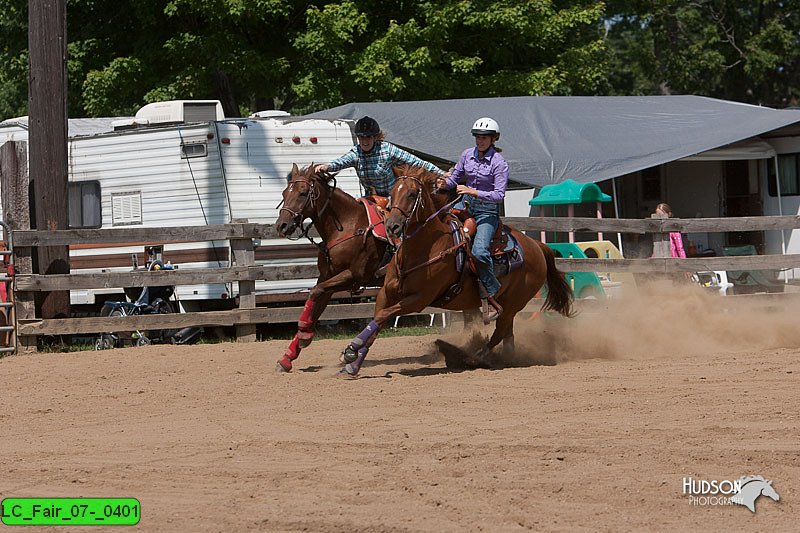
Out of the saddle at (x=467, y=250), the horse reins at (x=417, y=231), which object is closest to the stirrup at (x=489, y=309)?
the saddle at (x=467, y=250)

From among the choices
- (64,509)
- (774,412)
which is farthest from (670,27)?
(64,509)

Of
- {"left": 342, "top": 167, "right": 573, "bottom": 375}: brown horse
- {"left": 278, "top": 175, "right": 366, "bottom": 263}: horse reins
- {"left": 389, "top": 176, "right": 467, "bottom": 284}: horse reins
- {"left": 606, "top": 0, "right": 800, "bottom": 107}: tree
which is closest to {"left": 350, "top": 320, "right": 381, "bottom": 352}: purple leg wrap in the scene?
{"left": 342, "top": 167, "right": 573, "bottom": 375}: brown horse

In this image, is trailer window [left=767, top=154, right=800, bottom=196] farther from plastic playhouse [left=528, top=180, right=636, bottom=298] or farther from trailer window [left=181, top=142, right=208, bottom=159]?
trailer window [left=181, top=142, right=208, bottom=159]

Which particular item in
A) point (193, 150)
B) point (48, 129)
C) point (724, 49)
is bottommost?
point (193, 150)

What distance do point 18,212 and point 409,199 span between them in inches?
247

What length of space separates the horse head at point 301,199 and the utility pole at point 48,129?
4.83 m

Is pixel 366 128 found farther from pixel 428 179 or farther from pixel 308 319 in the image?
pixel 308 319

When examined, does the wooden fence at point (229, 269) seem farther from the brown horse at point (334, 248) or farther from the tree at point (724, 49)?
the tree at point (724, 49)

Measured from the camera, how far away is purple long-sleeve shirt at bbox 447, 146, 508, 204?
389 inches

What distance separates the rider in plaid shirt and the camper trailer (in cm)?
516

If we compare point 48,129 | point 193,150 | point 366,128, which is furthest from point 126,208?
point 366,128

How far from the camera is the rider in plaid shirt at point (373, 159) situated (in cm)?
1020

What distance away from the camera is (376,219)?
10414 millimetres

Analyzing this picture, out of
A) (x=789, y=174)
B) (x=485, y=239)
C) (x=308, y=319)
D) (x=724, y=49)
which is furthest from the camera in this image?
(x=724, y=49)
